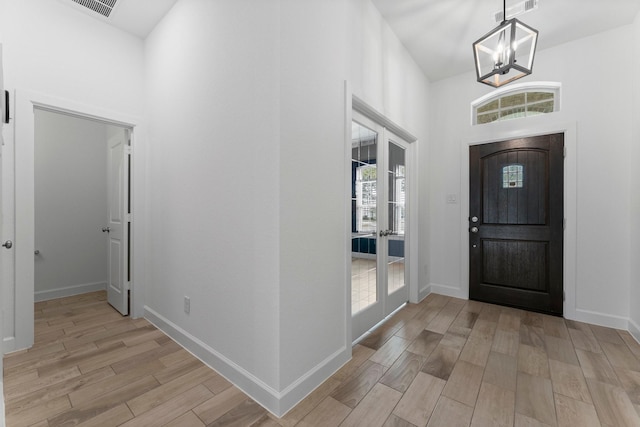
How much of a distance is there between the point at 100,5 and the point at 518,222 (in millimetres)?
4875

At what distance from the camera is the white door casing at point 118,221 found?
3.14 meters

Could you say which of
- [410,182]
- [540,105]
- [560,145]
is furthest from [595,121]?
[410,182]

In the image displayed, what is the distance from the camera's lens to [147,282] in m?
3.07

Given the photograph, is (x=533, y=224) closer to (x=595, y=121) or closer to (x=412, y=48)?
(x=595, y=121)

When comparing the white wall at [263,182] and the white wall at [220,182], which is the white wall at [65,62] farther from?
the white wall at [263,182]

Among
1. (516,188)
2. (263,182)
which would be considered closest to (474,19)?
(516,188)

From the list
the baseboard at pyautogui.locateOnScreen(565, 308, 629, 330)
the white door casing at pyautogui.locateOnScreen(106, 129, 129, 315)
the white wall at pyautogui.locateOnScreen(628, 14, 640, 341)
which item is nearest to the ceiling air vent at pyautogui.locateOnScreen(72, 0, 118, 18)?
the white door casing at pyautogui.locateOnScreen(106, 129, 129, 315)

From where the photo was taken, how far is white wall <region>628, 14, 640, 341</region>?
2641 millimetres

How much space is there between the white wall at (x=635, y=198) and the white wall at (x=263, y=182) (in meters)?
2.42

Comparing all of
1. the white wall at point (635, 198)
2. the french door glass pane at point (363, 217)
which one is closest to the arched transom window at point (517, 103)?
the white wall at point (635, 198)

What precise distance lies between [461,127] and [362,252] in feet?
7.68

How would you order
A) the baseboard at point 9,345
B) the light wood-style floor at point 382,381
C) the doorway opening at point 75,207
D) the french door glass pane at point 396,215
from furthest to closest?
the doorway opening at point 75,207, the french door glass pane at point 396,215, the baseboard at point 9,345, the light wood-style floor at point 382,381

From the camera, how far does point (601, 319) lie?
2926 mm

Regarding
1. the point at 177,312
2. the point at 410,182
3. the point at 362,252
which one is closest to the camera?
the point at 177,312
